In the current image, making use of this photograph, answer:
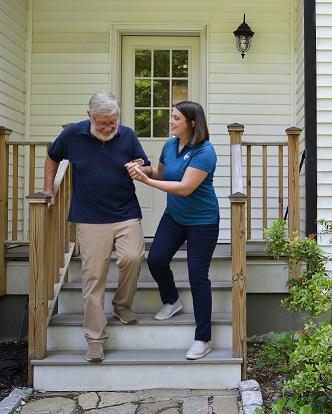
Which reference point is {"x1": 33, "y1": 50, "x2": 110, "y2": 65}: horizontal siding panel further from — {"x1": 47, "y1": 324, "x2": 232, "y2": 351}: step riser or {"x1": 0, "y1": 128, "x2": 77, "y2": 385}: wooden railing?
{"x1": 47, "y1": 324, "x2": 232, "y2": 351}: step riser

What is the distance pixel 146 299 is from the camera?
429 centimetres

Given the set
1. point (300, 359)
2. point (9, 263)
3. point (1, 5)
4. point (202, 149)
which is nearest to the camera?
point (300, 359)

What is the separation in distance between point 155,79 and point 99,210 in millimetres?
2964

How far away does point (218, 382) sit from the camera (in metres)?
3.67

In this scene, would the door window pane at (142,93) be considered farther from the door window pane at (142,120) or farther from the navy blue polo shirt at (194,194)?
the navy blue polo shirt at (194,194)

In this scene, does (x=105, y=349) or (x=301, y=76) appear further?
(x=301, y=76)

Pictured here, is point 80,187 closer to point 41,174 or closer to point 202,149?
point 202,149

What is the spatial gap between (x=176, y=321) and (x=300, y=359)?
1.16 metres

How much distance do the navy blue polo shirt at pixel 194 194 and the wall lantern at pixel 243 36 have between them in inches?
106

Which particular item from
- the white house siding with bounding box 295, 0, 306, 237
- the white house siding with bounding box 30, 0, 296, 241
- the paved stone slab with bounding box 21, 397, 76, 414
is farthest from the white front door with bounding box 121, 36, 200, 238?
the paved stone slab with bounding box 21, 397, 76, 414

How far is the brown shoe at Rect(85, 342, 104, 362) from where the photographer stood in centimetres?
364

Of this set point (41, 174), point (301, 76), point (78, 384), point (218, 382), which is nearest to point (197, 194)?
point (218, 382)

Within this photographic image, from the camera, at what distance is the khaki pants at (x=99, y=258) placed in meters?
3.68

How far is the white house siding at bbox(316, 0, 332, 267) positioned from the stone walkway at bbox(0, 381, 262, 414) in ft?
6.40
